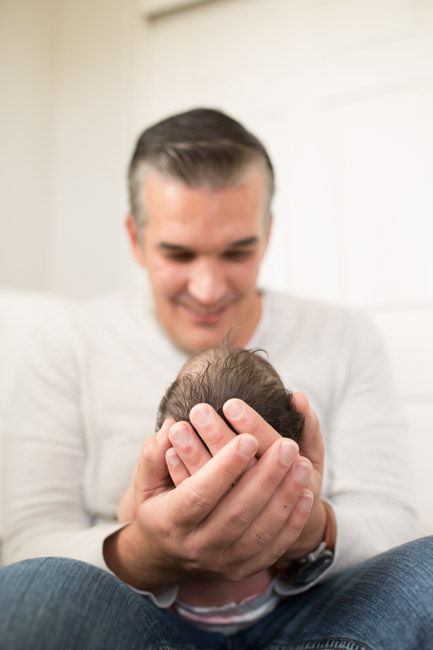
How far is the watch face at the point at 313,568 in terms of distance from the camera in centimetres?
82

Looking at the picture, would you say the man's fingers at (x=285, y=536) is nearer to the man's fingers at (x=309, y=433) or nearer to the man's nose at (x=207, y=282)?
the man's fingers at (x=309, y=433)

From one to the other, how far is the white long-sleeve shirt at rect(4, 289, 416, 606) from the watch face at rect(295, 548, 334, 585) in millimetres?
80

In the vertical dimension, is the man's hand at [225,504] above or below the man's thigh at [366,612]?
above

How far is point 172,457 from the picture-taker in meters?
0.64

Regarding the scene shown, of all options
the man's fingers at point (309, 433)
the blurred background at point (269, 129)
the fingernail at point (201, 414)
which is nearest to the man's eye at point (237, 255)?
the man's fingers at point (309, 433)

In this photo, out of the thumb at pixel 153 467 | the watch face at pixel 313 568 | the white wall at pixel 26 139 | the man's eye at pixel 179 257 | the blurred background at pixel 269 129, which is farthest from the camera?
the white wall at pixel 26 139

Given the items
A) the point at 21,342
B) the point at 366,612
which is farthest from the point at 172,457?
the point at 21,342

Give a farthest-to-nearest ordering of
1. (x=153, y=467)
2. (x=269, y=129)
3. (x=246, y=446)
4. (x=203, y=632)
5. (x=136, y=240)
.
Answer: (x=269, y=129) → (x=136, y=240) → (x=203, y=632) → (x=153, y=467) → (x=246, y=446)

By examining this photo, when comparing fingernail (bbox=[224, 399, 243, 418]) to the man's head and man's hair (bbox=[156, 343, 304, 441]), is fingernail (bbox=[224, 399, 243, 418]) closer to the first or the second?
man's hair (bbox=[156, 343, 304, 441])

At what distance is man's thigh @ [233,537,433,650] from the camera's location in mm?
635

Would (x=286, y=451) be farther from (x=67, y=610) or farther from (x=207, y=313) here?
(x=207, y=313)

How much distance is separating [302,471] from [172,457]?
Result: 0.48 ft

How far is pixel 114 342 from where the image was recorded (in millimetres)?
1229

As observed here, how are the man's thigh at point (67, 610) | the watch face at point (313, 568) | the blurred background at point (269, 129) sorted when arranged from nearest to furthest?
1. the man's thigh at point (67, 610)
2. the watch face at point (313, 568)
3. the blurred background at point (269, 129)
